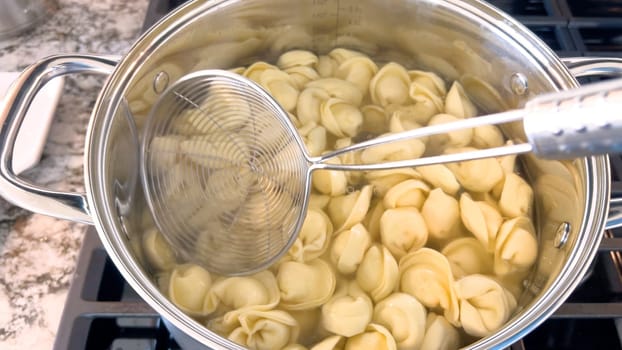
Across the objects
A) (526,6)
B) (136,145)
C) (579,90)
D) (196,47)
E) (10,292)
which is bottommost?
(10,292)

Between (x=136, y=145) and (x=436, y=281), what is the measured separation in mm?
517

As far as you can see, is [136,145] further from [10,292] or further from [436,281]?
[436,281]

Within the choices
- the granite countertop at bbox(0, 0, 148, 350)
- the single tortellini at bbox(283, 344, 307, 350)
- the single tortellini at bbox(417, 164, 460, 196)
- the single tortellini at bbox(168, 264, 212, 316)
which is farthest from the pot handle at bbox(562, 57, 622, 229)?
the granite countertop at bbox(0, 0, 148, 350)

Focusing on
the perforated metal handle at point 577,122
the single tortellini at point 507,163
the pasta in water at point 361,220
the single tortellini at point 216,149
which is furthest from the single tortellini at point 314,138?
the perforated metal handle at point 577,122

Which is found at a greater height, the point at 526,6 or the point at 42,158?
the point at 526,6

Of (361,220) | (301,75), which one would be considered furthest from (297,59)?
(361,220)

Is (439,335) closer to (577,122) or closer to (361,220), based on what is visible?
(361,220)

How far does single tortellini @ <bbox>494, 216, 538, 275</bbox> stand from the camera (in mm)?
821

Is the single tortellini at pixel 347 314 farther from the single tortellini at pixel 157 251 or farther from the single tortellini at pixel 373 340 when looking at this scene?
the single tortellini at pixel 157 251

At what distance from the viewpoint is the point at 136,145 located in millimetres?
847

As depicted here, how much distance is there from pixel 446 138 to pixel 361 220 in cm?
25

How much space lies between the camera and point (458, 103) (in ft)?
3.24

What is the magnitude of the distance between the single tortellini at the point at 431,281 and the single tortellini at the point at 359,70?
379 millimetres

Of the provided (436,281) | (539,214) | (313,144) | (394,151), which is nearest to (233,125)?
(313,144)
